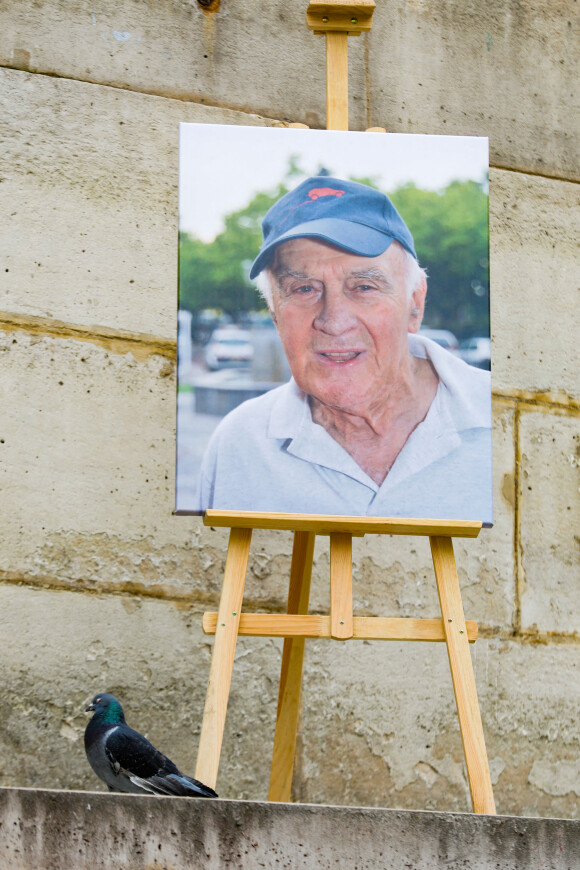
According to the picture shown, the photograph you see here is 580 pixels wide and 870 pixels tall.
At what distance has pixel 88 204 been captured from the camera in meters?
3.13

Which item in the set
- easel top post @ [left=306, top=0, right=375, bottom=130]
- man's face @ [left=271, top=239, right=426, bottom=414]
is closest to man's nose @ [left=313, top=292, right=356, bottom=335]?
man's face @ [left=271, top=239, right=426, bottom=414]

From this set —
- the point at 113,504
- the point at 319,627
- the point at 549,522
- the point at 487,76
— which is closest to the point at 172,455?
the point at 113,504

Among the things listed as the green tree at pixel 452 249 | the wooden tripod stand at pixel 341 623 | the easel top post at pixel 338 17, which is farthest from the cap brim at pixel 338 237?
the wooden tripod stand at pixel 341 623

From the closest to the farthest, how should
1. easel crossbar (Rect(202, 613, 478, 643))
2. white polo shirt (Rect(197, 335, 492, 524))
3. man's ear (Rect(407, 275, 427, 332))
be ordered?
1. easel crossbar (Rect(202, 613, 478, 643))
2. white polo shirt (Rect(197, 335, 492, 524))
3. man's ear (Rect(407, 275, 427, 332))

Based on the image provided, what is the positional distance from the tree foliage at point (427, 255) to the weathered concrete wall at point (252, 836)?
1085mm

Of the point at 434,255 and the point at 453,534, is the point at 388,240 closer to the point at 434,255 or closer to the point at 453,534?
the point at 434,255

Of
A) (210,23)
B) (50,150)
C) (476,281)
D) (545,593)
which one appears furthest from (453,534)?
(210,23)

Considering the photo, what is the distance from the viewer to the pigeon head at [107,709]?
2.52 meters

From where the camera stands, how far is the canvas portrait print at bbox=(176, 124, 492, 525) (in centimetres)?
242

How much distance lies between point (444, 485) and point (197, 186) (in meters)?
0.88

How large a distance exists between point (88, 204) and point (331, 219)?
0.96m

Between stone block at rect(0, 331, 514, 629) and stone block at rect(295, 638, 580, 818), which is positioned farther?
stone block at rect(295, 638, 580, 818)

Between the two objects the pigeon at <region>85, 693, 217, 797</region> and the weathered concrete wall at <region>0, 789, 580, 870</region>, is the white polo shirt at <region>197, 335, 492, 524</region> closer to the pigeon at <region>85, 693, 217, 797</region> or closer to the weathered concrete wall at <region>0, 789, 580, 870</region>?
the pigeon at <region>85, 693, 217, 797</region>

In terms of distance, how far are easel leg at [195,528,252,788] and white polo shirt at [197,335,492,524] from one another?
0.36 feet
